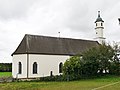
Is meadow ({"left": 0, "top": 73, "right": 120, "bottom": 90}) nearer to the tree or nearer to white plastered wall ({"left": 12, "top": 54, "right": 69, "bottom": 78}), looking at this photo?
the tree

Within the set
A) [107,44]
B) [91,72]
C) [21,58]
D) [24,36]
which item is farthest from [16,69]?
[107,44]

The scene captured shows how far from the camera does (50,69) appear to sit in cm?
5503

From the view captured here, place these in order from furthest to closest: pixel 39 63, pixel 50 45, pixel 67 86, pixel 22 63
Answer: pixel 50 45
pixel 39 63
pixel 22 63
pixel 67 86

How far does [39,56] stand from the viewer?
53.4 metres

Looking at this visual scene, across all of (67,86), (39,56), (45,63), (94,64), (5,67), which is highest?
(39,56)

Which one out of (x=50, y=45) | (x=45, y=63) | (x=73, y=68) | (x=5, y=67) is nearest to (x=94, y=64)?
(x=73, y=68)

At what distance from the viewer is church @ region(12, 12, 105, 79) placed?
52.0 metres

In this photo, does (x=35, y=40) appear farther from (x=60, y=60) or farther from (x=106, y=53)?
(x=106, y=53)

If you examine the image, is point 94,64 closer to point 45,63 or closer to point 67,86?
point 45,63

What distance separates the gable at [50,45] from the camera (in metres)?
52.8

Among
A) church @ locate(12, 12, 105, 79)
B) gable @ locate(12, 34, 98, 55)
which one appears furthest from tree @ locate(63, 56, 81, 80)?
gable @ locate(12, 34, 98, 55)

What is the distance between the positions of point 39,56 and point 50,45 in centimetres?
445

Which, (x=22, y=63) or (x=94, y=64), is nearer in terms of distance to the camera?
(x=94, y=64)

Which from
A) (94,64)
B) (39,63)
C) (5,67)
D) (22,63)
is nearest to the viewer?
(94,64)
